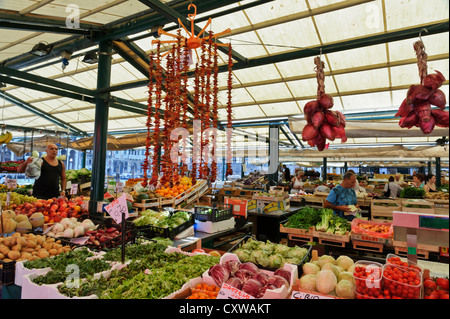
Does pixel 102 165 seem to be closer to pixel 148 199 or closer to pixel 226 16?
pixel 148 199

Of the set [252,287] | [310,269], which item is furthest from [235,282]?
[310,269]

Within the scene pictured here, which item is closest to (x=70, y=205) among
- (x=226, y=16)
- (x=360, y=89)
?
(x=226, y=16)

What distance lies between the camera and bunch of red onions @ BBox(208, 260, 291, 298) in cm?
182

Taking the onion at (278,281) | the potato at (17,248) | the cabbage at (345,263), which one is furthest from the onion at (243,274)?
the potato at (17,248)

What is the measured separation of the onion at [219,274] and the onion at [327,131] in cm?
118

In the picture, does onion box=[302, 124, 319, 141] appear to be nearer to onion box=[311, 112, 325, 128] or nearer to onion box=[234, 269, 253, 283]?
onion box=[311, 112, 325, 128]

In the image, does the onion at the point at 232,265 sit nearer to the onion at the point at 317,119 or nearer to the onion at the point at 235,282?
the onion at the point at 235,282

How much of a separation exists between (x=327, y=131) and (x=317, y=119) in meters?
0.10

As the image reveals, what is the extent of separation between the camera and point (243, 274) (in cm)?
199

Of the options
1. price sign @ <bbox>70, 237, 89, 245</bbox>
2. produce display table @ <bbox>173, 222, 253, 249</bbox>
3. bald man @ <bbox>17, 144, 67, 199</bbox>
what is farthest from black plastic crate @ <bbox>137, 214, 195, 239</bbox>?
bald man @ <bbox>17, 144, 67, 199</bbox>

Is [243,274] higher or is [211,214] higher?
[211,214]

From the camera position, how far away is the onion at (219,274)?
6.33ft

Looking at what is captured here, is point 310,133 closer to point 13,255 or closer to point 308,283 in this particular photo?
point 308,283
